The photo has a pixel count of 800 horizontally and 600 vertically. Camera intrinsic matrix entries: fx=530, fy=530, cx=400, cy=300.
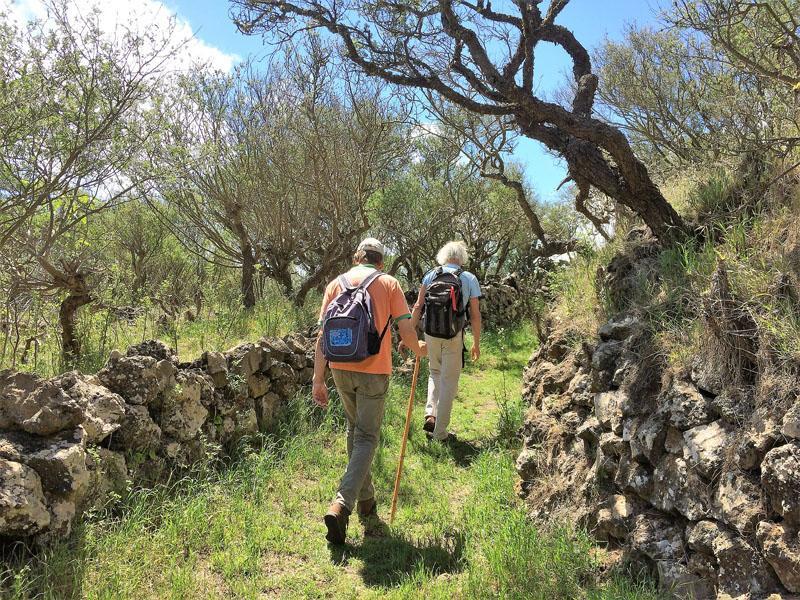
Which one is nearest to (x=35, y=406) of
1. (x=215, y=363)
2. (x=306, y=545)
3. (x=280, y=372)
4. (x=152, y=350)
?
(x=152, y=350)

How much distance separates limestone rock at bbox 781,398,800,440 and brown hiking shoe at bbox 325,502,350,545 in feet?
8.25

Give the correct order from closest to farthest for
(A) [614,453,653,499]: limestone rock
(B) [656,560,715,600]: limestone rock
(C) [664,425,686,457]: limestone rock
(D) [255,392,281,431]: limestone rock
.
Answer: (B) [656,560,715,600]: limestone rock < (C) [664,425,686,457]: limestone rock < (A) [614,453,653,499]: limestone rock < (D) [255,392,281,431]: limestone rock

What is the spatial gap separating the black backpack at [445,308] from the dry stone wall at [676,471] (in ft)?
4.81

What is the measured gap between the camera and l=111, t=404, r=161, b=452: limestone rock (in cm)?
360

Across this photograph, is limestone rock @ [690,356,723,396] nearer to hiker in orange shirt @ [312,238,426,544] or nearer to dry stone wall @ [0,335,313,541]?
hiker in orange shirt @ [312,238,426,544]

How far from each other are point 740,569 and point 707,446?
0.60m

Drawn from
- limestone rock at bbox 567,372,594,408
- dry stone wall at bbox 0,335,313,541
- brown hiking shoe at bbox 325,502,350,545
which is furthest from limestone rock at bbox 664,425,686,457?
dry stone wall at bbox 0,335,313,541

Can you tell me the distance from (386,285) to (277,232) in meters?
6.19

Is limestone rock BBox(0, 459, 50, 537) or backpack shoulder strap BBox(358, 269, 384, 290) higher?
backpack shoulder strap BBox(358, 269, 384, 290)

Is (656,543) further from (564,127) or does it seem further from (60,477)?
(564,127)

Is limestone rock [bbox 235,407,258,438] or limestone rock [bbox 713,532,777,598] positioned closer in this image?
limestone rock [bbox 713,532,777,598]

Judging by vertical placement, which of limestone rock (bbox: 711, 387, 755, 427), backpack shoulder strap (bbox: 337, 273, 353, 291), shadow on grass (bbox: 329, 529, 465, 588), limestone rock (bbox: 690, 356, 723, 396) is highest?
backpack shoulder strap (bbox: 337, 273, 353, 291)

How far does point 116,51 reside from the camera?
4.73 m

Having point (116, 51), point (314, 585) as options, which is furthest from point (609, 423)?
point (116, 51)
